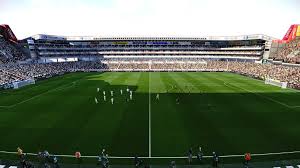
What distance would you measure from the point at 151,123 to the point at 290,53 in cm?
6281

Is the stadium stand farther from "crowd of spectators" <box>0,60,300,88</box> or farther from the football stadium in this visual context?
the football stadium

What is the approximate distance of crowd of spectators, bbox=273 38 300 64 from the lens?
203 feet

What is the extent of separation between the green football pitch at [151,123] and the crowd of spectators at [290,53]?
30.0 m

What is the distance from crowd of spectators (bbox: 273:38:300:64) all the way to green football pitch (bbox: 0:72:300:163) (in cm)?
2999

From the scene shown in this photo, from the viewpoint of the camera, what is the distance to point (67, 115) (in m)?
26.9

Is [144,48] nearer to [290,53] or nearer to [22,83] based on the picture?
[290,53]

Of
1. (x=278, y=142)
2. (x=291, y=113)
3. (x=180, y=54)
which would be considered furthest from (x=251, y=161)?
(x=180, y=54)

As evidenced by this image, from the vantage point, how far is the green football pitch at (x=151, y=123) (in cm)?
1905

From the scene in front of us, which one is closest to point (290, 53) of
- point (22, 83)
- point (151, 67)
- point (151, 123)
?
point (151, 67)

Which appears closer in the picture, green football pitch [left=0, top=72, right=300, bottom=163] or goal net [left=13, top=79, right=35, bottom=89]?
green football pitch [left=0, top=72, right=300, bottom=163]

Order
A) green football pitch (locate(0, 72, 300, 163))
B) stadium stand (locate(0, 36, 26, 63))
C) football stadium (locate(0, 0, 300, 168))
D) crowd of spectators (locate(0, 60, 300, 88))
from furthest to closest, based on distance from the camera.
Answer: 1. stadium stand (locate(0, 36, 26, 63))
2. crowd of spectators (locate(0, 60, 300, 88))
3. green football pitch (locate(0, 72, 300, 163))
4. football stadium (locate(0, 0, 300, 168))

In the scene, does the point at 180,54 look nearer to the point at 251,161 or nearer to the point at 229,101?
the point at 229,101

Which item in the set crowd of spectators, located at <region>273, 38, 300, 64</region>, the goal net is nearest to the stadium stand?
the goal net

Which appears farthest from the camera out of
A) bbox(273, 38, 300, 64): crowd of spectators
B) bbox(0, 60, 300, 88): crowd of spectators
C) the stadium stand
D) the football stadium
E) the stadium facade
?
the stadium facade
